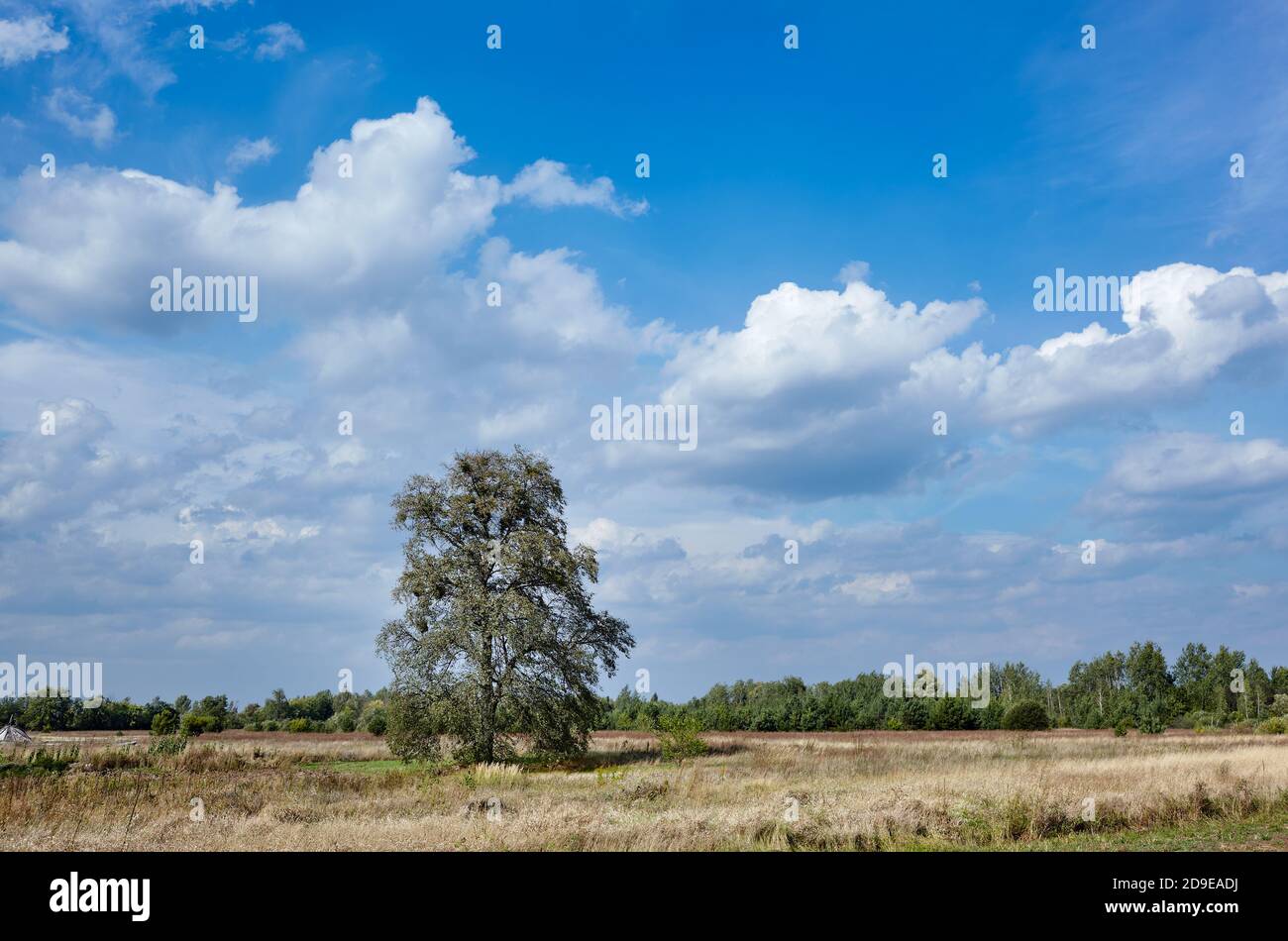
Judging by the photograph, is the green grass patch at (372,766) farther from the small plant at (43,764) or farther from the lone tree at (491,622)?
the small plant at (43,764)

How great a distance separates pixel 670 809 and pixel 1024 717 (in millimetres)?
63216

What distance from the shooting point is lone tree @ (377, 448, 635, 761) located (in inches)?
1463

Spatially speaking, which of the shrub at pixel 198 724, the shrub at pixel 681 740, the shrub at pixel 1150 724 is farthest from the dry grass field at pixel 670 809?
the shrub at pixel 1150 724

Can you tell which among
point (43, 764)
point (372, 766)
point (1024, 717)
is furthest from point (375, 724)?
point (1024, 717)

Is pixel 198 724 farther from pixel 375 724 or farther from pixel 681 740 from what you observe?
pixel 681 740

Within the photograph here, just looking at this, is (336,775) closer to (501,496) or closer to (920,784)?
Answer: (501,496)

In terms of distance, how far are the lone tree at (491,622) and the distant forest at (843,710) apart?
108 inches

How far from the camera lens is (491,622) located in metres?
37.0

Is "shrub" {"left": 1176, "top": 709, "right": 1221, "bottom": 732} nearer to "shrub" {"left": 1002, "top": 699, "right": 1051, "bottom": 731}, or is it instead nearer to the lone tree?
"shrub" {"left": 1002, "top": 699, "right": 1051, "bottom": 731}

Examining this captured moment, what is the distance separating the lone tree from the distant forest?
108 inches
